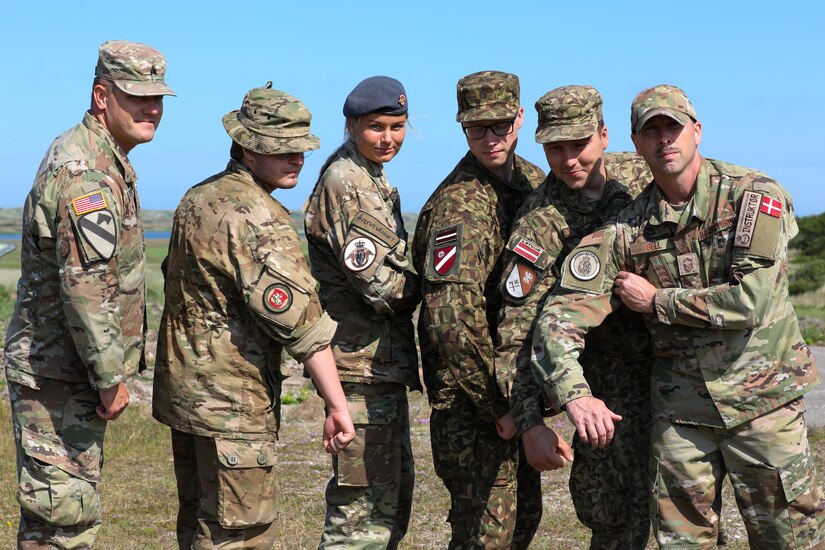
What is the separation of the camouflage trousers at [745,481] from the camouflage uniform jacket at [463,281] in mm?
805

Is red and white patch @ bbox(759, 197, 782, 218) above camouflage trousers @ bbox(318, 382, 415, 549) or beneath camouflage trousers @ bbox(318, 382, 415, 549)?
above

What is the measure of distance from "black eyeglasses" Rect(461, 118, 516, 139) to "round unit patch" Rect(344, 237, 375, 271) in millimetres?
747

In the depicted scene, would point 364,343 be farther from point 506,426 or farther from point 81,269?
point 81,269

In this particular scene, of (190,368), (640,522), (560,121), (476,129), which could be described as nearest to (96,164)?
(190,368)

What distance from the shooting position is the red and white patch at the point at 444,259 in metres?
4.72

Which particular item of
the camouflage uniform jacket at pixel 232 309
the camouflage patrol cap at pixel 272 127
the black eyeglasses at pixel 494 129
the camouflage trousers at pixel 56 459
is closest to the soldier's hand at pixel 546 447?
the camouflage uniform jacket at pixel 232 309

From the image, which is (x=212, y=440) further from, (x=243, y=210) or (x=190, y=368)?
(x=243, y=210)

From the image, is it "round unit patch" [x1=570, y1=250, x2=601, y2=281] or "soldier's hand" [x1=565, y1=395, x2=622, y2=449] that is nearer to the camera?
"soldier's hand" [x1=565, y1=395, x2=622, y2=449]

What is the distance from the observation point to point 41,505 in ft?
14.7

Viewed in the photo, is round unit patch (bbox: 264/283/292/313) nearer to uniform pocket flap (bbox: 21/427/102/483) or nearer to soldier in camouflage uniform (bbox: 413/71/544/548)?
soldier in camouflage uniform (bbox: 413/71/544/548)

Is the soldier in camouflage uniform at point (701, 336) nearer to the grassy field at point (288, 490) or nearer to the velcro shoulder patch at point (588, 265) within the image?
the velcro shoulder patch at point (588, 265)

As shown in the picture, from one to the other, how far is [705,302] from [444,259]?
118 centimetres

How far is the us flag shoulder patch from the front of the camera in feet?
14.0

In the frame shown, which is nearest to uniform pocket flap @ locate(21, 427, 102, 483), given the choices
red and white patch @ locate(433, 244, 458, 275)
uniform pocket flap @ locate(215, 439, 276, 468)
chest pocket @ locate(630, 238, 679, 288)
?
uniform pocket flap @ locate(215, 439, 276, 468)
